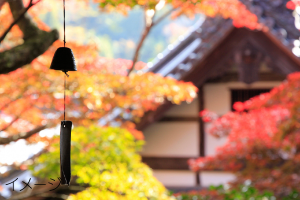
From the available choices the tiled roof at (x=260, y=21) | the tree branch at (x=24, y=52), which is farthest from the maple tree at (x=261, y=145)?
the tree branch at (x=24, y=52)

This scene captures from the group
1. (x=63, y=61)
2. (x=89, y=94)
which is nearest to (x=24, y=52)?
(x=63, y=61)

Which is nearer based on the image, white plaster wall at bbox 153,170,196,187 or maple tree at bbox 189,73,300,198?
maple tree at bbox 189,73,300,198

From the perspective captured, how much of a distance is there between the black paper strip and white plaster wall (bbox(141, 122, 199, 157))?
577 cm

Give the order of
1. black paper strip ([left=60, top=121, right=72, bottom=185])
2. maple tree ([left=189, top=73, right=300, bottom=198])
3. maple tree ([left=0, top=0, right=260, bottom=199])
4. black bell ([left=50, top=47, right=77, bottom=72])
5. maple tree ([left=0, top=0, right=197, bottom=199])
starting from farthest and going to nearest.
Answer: maple tree ([left=189, top=73, right=300, bottom=198]) < maple tree ([left=0, top=0, right=197, bottom=199]) < maple tree ([left=0, top=0, right=260, bottom=199]) < black bell ([left=50, top=47, right=77, bottom=72]) < black paper strip ([left=60, top=121, right=72, bottom=185])

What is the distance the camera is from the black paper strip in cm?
171

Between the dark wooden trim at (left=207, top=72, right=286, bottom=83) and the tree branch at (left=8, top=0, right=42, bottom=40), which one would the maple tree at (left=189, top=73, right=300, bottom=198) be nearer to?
the dark wooden trim at (left=207, top=72, right=286, bottom=83)

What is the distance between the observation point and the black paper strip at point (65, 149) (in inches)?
67.5

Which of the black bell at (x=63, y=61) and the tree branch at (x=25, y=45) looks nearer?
the black bell at (x=63, y=61)

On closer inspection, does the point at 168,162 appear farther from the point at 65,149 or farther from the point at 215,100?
the point at 65,149

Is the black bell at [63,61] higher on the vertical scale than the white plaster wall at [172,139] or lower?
lower

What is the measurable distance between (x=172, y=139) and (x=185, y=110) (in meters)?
0.71

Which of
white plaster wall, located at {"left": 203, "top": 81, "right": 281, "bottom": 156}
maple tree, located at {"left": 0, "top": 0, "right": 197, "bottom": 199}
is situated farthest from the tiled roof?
maple tree, located at {"left": 0, "top": 0, "right": 197, "bottom": 199}

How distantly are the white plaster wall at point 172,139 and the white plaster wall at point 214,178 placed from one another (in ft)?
1.62

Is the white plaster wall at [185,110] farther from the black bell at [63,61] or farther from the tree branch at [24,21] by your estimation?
the black bell at [63,61]
